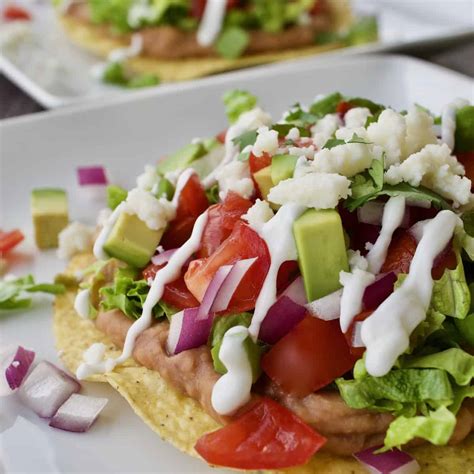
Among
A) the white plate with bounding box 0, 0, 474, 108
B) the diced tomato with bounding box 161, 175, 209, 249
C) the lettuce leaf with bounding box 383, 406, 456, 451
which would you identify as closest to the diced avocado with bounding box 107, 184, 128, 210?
the diced tomato with bounding box 161, 175, 209, 249

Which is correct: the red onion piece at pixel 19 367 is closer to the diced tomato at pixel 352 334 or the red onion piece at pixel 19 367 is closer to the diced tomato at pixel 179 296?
the diced tomato at pixel 179 296

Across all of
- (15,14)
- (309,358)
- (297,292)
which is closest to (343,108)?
(297,292)

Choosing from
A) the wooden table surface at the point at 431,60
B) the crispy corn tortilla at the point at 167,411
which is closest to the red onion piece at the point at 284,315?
the crispy corn tortilla at the point at 167,411

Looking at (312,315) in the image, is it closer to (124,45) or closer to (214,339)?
(214,339)

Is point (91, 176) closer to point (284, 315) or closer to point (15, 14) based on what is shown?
point (284, 315)

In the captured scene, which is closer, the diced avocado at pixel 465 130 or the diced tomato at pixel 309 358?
the diced tomato at pixel 309 358

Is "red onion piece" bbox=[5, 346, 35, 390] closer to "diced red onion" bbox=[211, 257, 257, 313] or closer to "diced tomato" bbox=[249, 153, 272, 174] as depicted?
"diced red onion" bbox=[211, 257, 257, 313]
